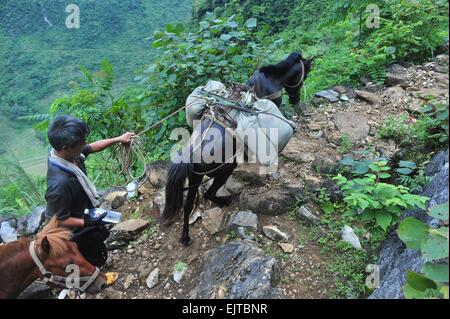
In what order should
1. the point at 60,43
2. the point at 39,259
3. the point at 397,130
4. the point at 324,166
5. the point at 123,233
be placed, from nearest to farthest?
the point at 39,259
the point at 123,233
the point at 324,166
the point at 397,130
the point at 60,43

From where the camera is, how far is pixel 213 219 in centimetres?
378

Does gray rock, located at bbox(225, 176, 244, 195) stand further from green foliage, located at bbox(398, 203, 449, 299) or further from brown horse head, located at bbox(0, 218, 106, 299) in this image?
green foliage, located at bbox(398, 203, 449, 299)

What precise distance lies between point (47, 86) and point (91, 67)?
3.66 meters

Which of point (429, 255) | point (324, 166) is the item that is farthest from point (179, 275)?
point (429, 255)

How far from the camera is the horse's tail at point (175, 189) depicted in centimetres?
329

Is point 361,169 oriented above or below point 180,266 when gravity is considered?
above

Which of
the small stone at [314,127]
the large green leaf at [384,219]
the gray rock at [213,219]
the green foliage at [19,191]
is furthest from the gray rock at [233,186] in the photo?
the green foliage at [19,191]

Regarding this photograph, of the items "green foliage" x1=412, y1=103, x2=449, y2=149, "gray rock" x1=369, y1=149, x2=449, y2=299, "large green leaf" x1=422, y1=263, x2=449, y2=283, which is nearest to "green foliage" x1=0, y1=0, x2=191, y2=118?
"green foliage" x1=412, y1=103, x2=449, y2=149

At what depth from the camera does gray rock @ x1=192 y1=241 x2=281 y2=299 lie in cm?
282

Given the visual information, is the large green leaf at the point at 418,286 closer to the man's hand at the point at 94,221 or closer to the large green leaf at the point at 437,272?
the large green leaf at the point at 437,272

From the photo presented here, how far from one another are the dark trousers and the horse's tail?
63cm

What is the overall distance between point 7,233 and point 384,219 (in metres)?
5.12

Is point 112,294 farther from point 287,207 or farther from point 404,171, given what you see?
point 404,171
